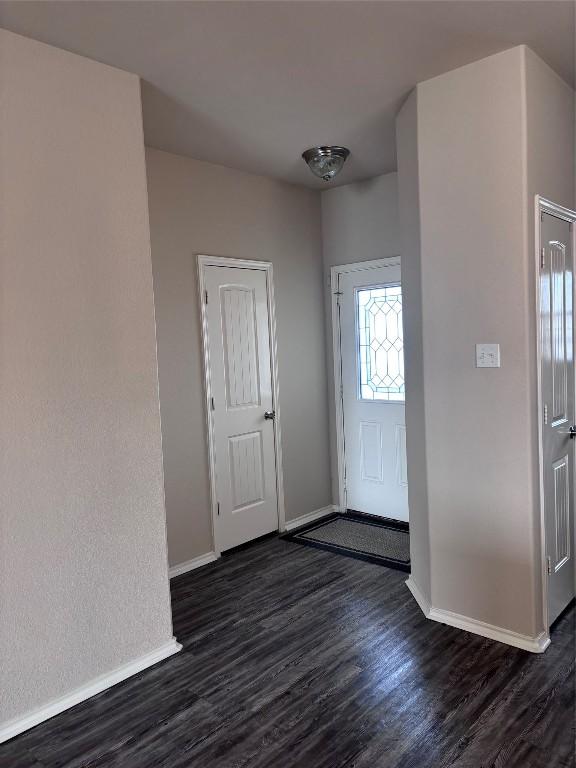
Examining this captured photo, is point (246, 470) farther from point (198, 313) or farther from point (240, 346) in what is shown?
point (198, 313)

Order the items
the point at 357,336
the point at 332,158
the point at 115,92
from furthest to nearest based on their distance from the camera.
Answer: the point at 357,336, the point at 332,158, the point at 115,92

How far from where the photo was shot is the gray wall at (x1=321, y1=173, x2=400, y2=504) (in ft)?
13.9

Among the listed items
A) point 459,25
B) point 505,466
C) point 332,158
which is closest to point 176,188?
point 332,158

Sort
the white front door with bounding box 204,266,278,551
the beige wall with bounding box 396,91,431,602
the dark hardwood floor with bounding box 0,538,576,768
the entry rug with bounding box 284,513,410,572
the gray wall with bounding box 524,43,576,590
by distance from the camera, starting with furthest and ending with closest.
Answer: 1. the white front door with bounding box 204,266,278,551
2. the entry rug with bounding box 284,513,410,572
3. the beige wall with bounding box 396,91,431,602
4. the gray wall with bounding box 524,43,576,590
5. the dark hardwood floor with bounding box 0,538,576,768

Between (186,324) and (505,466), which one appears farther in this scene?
(186,324)

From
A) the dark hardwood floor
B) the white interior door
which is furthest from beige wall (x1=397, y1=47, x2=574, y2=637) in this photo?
the dark hardwood floor

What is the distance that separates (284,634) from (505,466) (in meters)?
1.34

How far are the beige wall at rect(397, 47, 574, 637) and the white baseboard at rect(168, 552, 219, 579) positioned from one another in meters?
1.55

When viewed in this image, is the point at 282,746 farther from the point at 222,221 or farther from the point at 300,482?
the point at 222,221

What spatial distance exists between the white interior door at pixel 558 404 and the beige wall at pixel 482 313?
0.50 ft

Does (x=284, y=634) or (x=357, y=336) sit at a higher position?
(x=357, y=336)

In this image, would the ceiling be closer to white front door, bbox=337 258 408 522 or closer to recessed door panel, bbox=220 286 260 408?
recessed door panel, bbox=220 286 260 408

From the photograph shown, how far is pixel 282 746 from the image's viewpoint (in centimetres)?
207

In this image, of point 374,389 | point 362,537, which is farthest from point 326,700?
point 374,389
